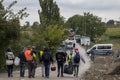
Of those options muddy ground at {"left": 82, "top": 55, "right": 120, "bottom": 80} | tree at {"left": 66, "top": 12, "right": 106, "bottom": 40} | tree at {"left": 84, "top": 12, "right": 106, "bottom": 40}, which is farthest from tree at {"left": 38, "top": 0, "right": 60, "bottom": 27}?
tree at {"left": 84, "top": 12, "right": 106, "bottom": 40}

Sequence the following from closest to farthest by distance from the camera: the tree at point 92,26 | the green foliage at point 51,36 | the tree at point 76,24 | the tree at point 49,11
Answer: the green foliage at point 51,36 → the tree at point 49,11 → the tree at point 92,26 → the tree at point 76,24

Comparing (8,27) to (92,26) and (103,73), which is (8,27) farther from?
(92,26)

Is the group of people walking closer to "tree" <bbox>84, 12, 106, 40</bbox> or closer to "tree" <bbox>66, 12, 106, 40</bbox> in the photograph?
"tree" <bbox>66, 12, 106, 40</bbox>

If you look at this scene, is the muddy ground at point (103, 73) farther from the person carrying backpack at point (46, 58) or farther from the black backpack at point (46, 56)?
the black backpack at point (46, 56)

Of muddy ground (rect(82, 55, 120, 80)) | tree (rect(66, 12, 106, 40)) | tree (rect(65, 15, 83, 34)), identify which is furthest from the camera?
tree (rect(65, 15, 83, 34))

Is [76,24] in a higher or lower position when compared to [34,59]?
higher

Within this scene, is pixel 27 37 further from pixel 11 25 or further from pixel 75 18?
pixel 75 18

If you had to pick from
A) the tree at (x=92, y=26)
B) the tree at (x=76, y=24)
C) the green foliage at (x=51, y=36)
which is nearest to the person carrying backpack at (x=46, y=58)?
the green foliage at (x=51, y=36)

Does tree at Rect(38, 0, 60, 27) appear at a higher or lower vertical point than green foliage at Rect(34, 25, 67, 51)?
higher

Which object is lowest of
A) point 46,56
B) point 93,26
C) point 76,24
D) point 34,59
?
point 34,59

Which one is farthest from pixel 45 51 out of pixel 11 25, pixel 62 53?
pixel 11 25

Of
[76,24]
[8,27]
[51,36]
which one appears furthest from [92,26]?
[8,27]

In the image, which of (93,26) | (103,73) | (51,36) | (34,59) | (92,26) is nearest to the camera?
(34,59)

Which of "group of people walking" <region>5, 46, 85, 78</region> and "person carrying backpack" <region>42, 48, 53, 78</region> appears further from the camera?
"person carrying backpack" <region>42, 48, 53, 78</region>
